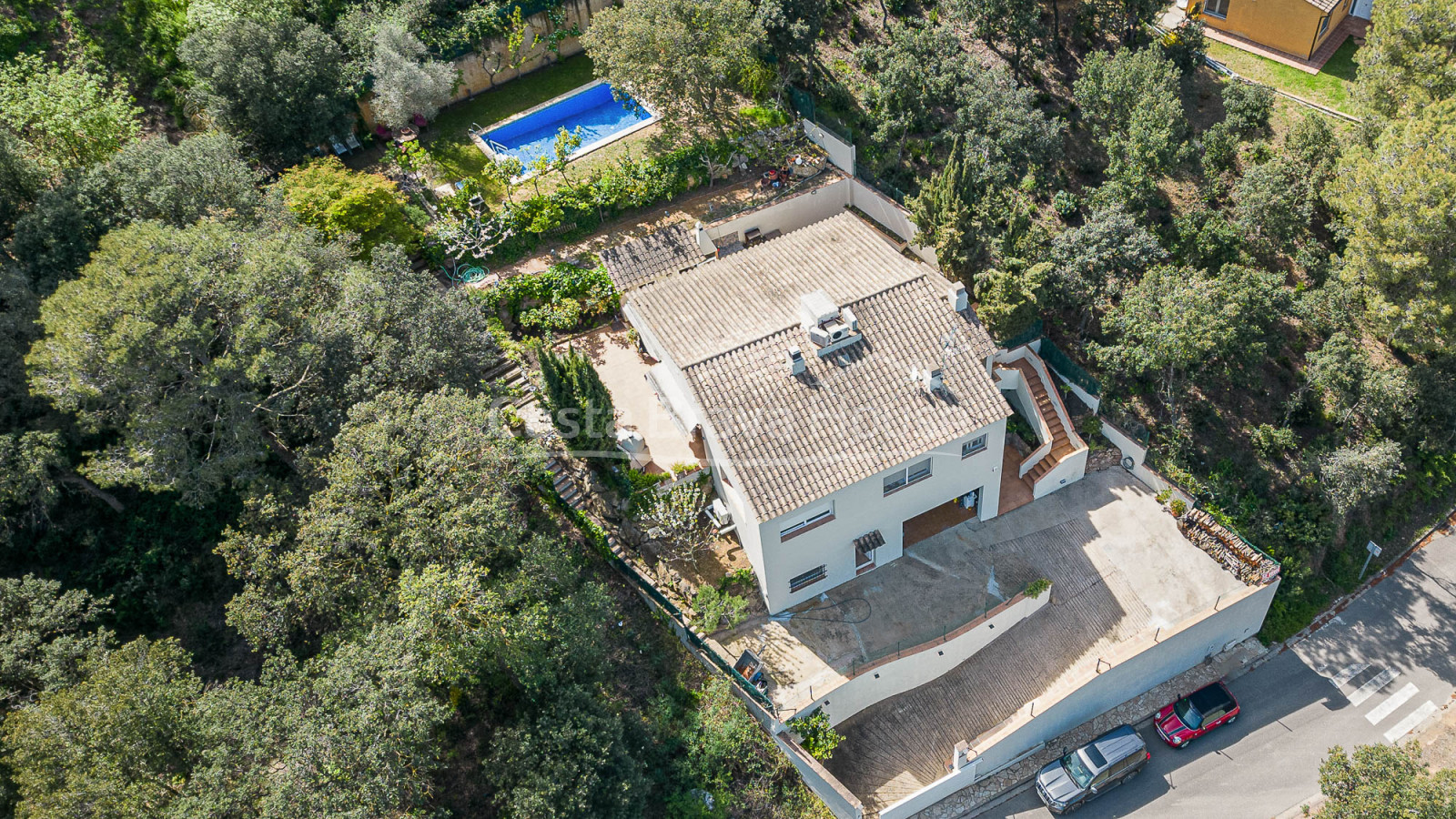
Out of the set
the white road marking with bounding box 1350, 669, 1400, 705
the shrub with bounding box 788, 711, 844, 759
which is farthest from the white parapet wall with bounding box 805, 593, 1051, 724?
the white road marking with bounding box 1350, 669, 1400, 705

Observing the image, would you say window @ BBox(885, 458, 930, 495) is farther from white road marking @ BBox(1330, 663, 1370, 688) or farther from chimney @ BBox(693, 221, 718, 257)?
white road marking @ BBox(1330, 663, 1370, 688)

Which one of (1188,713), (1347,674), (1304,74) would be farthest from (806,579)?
(1304,74)

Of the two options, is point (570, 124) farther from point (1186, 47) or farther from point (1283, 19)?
point (1283, 19)

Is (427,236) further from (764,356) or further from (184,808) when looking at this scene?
(184,808)

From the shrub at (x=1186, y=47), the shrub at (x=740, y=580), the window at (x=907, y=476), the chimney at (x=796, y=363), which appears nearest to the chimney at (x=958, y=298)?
the window at (x=907, y=476)

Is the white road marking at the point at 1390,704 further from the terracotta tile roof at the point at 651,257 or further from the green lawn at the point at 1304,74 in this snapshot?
the terracotta tile roof at the point at 651,257

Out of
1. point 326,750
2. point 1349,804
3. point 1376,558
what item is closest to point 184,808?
point 326,750
